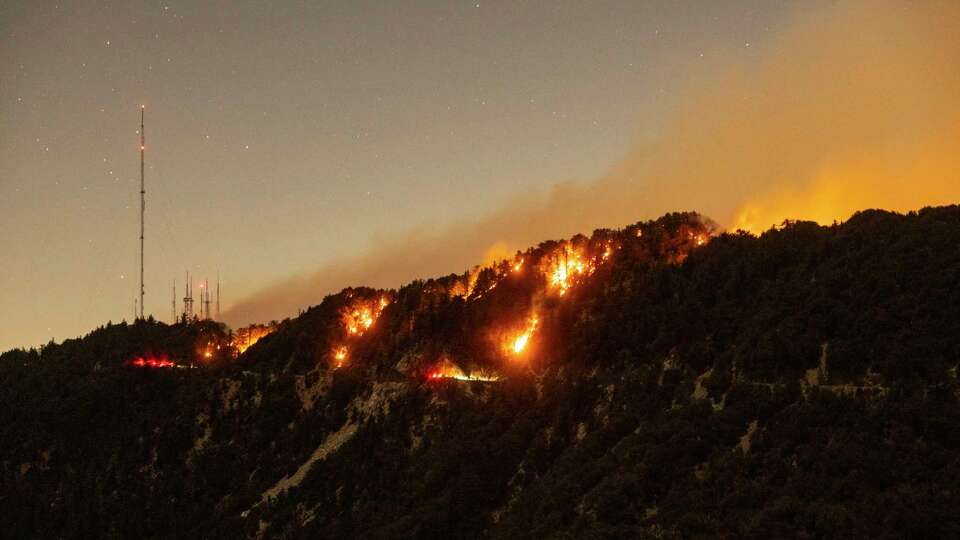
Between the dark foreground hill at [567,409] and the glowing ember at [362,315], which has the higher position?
the glowing ember at [362,315]

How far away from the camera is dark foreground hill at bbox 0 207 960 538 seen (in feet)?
87.9

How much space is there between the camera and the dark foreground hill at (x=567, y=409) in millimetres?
26797

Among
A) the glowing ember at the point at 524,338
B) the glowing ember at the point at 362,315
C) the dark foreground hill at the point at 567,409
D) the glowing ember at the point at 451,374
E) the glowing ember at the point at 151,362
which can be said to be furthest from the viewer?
the glowing ember at the point at 151,362

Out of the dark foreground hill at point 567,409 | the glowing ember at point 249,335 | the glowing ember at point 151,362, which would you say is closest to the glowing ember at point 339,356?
the dark foreground hill at point 567,409

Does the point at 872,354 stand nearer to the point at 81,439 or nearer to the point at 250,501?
the point at 250,501

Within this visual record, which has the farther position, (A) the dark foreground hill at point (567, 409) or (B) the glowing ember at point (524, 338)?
(B) the glowing ember at point (524, 338)

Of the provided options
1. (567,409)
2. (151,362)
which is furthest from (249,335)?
(567,409)

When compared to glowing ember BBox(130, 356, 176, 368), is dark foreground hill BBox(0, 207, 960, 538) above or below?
below

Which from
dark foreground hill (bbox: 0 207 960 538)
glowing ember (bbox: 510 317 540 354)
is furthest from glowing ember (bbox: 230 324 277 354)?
glowing ember (bbox: 510 317 540 354)

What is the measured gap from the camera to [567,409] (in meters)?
41.3

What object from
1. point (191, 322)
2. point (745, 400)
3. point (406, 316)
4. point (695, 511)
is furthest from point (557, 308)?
point (191, 322)

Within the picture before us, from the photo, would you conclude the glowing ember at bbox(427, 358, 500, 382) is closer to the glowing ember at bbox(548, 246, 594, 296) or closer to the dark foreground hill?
the dark foreground hill

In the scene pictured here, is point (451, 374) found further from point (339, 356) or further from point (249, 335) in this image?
point (249, 335)

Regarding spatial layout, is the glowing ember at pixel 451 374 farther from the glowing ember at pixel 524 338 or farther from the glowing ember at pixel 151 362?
the glowing ember at pixel 151 362
